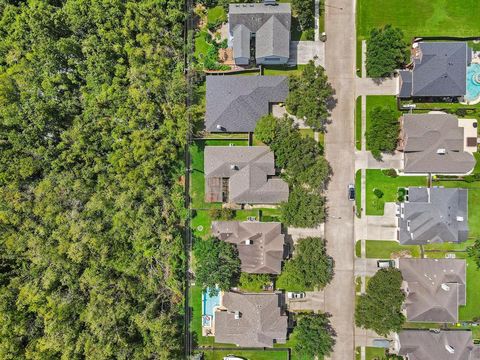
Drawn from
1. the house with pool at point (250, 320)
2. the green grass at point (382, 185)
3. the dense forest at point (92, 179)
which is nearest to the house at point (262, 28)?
the dense forest at point (92, 179)

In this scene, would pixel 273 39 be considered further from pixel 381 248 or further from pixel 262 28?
pixel 381 248

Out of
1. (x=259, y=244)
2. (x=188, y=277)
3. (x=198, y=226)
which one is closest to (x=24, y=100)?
(x=198, y=226)

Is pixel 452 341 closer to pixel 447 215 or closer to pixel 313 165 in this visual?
pixel 447 215

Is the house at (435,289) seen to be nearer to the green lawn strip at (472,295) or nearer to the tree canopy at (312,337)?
the green lawn strip at (472,295)

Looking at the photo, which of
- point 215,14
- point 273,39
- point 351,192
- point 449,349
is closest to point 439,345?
point 449,349

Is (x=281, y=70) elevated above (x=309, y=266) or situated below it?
Result: above

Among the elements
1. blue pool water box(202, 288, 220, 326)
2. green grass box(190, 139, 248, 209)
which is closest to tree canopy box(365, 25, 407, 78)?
green grass box(190, 139, 248, 209)
